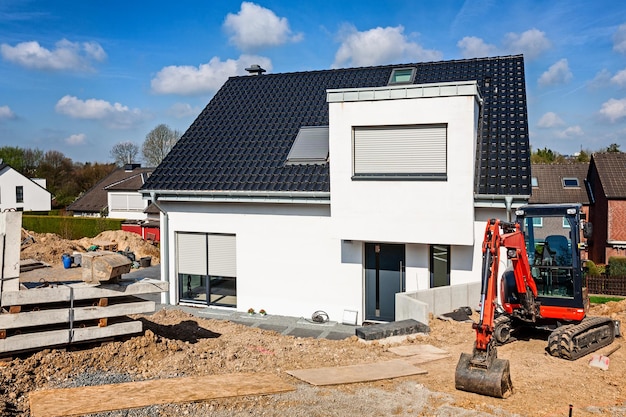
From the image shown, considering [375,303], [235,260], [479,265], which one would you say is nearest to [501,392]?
[479,265]

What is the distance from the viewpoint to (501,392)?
7332mm

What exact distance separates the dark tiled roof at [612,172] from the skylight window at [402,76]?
19.3 meters

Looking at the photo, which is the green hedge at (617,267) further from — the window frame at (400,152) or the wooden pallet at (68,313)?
the wooden pallet at (68,313)

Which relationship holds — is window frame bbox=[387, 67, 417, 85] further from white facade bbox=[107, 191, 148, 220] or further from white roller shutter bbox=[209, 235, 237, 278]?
white facade bbox=[107, 191, 148, 220]

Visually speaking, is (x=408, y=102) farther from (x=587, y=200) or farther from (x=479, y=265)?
(x=587, y=200)

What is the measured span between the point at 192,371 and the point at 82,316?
6.61 feet

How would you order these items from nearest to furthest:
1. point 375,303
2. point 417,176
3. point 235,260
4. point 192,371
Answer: point 192,371 → point 417,176 → point 375,303 → point 235,260

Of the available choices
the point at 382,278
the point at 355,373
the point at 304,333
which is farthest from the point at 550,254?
the point at 304,333

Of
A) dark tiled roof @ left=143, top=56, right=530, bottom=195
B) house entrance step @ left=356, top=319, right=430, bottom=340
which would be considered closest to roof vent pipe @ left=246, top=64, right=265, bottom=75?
dark tiled roof @ left=143, top=56, right=530, bottom=195

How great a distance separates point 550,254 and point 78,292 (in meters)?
8.37

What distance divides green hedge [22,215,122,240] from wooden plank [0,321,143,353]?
28.4 m

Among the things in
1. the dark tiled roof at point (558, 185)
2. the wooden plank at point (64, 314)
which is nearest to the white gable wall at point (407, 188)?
the wooden plank at point (64, 314)

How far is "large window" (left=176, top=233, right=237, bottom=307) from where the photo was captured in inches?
596

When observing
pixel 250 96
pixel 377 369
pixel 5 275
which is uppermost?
pixel 250 96
